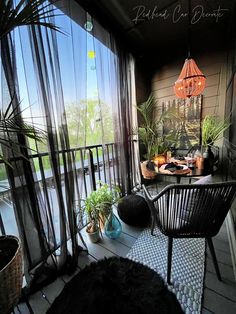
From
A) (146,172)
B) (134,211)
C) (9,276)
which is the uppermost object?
(9,276)

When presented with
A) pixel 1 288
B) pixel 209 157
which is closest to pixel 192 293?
pixel 1 288

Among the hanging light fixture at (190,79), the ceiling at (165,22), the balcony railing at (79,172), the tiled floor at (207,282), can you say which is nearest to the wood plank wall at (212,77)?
the ceiling at (165,22)

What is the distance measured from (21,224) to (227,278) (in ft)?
5.26

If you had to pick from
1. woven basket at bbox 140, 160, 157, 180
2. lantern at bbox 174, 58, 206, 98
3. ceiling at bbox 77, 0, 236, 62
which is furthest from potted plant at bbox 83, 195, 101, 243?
ceiling at bbox 77, 0, 236, 62

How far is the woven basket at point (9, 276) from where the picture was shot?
77 centimetres

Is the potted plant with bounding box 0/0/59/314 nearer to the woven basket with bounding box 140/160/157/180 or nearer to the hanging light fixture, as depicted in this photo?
the hanging light fixture

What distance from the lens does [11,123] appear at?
942mm

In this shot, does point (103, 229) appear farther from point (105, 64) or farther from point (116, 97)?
point (105, 64)

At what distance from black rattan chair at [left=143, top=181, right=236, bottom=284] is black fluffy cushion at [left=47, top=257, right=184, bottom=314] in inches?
6.8

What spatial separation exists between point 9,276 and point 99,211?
849 mm

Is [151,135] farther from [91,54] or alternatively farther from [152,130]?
[91,54]

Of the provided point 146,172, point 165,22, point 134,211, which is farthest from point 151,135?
point 165,22

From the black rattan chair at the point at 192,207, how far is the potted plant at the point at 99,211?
1.89ft

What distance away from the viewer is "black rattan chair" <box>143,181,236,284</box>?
96 cm
